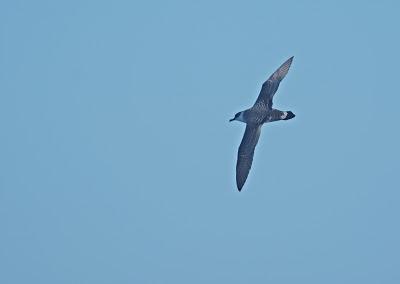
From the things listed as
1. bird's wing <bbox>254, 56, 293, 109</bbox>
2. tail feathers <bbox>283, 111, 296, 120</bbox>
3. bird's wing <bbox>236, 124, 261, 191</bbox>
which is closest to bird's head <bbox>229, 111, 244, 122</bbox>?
bird's wing <bbox>236, 124, 261, 191</bbox>

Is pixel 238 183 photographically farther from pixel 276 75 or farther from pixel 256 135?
pixel 276 75

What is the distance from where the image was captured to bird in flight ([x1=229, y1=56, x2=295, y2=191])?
38.2 metres

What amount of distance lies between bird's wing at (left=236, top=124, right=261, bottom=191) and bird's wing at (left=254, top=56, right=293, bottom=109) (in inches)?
50.3

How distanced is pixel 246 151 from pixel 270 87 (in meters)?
2.90

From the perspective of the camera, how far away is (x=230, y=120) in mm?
39969

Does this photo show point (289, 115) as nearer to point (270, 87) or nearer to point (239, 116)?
point (270, 87)

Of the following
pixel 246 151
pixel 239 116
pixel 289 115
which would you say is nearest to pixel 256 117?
pixel 239 116

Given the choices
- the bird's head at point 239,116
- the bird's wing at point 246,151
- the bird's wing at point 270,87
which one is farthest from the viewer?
the bird's head at point 239,116

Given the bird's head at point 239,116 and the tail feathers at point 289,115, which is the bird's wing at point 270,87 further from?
the bird's head at point 239,116

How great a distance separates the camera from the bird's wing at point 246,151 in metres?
39.2

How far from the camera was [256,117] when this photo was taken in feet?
127

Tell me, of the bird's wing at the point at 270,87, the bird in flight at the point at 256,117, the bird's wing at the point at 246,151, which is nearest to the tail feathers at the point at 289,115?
the bird in flight at the point at 256,117

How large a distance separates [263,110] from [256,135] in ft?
4.18

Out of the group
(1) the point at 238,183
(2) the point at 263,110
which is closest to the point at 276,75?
(2) the point at 263,110
